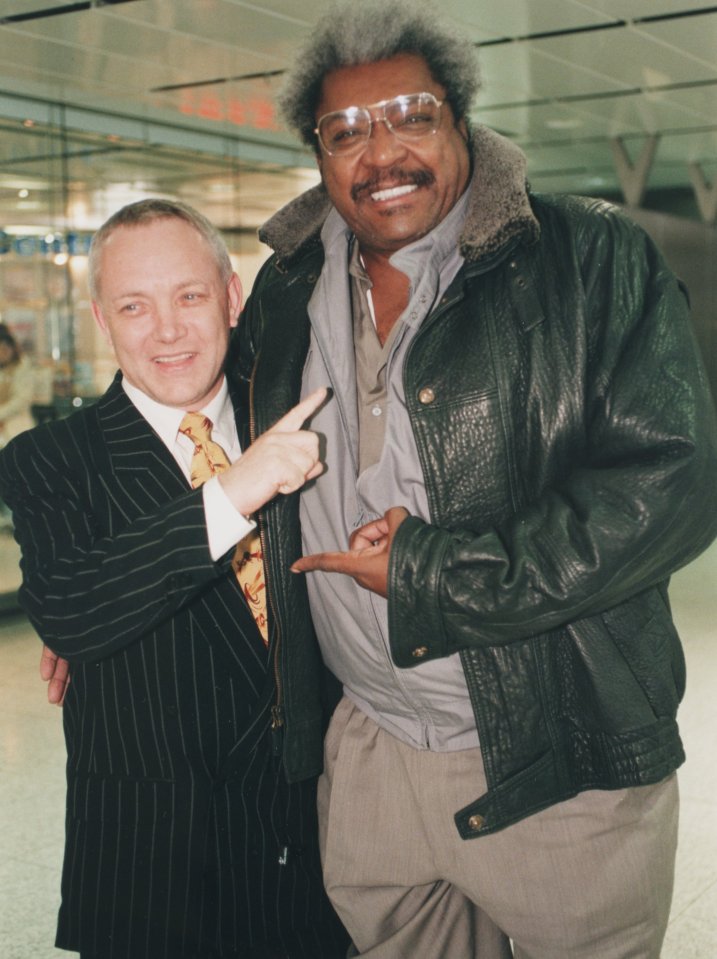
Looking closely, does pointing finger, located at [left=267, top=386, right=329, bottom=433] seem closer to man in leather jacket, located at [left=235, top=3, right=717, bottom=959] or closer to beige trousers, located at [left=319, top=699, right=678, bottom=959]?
man in leather jacket, located at [left=235, top=3, right=717, bottom=959]

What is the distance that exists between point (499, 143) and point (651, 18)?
5.35 meters

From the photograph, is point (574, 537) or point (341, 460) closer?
point (574, 537)

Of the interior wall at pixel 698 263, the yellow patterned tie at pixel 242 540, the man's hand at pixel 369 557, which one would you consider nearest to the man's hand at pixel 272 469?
the man's hand at pixel 369 557

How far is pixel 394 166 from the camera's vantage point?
1.77m

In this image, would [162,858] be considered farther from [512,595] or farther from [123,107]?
[123,107]

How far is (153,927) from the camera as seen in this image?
1903 millimetres

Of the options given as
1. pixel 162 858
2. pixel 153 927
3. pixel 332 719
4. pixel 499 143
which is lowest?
pixel 153 927

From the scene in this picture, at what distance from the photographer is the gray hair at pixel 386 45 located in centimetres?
176

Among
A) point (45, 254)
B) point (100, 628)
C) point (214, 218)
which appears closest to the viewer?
point (100, 628)

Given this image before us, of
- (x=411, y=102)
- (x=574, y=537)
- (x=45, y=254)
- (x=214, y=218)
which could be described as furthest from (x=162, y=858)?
(x=214, y=218)

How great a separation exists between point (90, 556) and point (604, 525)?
80cm

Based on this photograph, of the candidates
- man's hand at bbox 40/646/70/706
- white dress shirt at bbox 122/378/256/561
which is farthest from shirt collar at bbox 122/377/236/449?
man's hand at bbox 40/646/70/706

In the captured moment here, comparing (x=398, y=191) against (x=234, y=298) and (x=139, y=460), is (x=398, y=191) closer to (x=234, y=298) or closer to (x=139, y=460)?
(x=234, y=298)

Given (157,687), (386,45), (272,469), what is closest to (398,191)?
(386,45)
